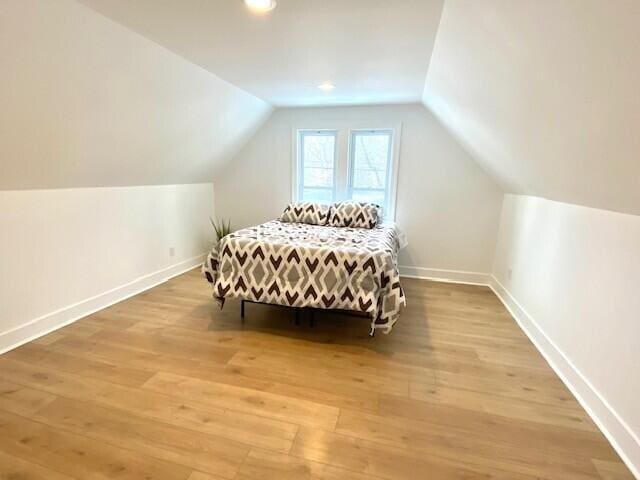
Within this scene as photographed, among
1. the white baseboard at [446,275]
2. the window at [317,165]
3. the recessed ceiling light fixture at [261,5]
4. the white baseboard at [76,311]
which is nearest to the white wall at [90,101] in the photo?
the recessed ceiling light fixture at [261,5]

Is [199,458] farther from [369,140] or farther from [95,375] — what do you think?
[369,140]

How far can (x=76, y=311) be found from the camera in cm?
268

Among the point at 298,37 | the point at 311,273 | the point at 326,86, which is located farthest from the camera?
the point at 326,86

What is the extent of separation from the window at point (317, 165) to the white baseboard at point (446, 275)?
138 centimetres

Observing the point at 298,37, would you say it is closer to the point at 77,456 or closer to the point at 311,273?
the point at 311,273

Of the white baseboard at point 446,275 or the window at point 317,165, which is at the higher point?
the window at point 317,165

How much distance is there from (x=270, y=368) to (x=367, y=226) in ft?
6.28

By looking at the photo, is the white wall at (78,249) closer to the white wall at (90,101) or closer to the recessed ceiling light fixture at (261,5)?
the white wall at (90,101)

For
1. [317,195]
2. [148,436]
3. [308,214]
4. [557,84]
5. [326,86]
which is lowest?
[148,436]

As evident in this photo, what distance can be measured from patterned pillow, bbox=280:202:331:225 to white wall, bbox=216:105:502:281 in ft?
2.66

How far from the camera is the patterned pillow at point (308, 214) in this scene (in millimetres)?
3725

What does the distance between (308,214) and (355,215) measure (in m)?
0.56

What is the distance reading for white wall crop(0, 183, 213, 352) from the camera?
2244 millimetres

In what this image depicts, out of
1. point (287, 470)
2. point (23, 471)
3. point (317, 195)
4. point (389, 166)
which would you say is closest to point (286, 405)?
point (287, 470)
